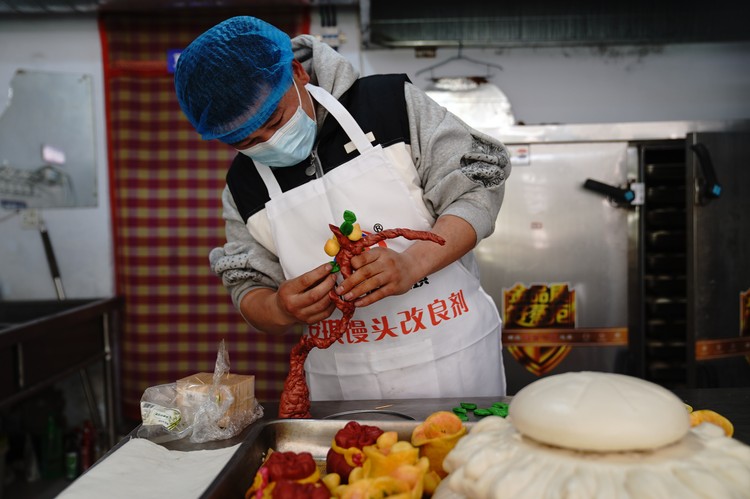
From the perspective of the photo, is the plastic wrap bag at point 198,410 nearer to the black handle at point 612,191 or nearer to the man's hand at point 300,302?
the man's hand at point 300,302

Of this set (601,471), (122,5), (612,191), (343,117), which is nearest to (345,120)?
(343,117)

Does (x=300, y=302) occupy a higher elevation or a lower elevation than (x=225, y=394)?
higher

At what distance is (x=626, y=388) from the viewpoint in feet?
2.35

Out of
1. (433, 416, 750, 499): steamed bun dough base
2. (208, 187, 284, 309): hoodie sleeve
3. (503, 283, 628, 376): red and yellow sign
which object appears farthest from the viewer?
(503, 283, 628, 376): red and yellow sign

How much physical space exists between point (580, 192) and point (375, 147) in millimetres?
1791

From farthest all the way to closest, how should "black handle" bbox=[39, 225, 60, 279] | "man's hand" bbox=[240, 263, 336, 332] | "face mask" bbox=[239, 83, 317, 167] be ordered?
"black handle" bbox=[39, 225, 60, 279] → "face mask" bbox=[239, 83, 317, 167] → "man's hand" bbox=[240, 263, 336, 332]

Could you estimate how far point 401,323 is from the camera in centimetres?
169

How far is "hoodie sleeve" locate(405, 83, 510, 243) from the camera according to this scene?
161 cm

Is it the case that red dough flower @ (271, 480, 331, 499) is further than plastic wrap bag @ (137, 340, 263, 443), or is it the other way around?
plastic wrap bag @ (137, 340, 263, 443)

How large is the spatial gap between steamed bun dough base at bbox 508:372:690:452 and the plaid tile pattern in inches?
126

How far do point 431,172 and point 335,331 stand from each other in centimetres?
63

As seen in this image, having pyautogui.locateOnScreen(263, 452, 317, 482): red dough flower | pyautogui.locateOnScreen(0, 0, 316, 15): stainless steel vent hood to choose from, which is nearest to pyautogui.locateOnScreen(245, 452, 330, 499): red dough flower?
pyautogui.locateOnScreen(263, 452, 317, 482): red dough flower

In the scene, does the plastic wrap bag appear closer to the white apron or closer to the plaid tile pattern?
the white apron

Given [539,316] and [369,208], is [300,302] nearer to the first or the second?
[369,208]
